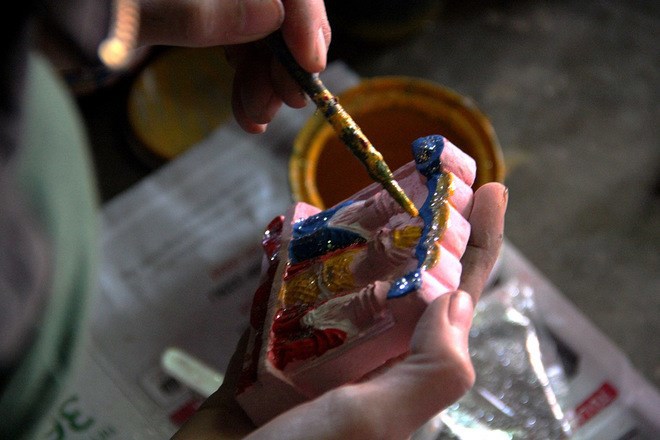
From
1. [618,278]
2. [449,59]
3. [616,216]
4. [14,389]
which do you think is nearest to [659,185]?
[616,216]

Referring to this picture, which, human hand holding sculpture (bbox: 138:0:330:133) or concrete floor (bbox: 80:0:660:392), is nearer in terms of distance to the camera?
human hand holding sculpture (bbox: 138:0:330:133)

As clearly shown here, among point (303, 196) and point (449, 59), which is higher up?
point (303, 196)

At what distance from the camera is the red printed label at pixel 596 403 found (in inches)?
42.7

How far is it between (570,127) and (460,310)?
1038 millimetres

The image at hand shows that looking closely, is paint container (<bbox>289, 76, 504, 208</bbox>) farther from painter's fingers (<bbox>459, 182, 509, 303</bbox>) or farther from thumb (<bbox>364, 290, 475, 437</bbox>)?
thumb (<bbox>364, 290, 475, 437</bbox>)

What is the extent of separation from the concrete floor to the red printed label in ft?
0.64

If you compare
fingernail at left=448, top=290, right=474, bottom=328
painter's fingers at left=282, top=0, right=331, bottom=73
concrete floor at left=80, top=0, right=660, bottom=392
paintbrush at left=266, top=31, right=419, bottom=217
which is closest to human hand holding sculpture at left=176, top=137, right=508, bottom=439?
fingernail at left=448, top=290, right=474, bottom=328

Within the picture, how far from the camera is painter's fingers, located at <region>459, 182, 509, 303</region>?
713 millimetres

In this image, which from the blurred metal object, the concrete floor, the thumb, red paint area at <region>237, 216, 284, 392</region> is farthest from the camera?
the concrete floor

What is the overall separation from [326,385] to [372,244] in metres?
0.16

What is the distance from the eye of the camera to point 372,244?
0.72 meters

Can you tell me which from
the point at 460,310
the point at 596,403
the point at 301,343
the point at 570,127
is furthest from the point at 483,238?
the point at 570,127

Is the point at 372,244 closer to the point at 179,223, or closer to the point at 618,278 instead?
the point at 179,223

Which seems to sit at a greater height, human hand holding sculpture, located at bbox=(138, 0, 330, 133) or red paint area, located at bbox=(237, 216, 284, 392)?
human hand holding sculpture, located at bbox=(138, 0, 330, 133)
